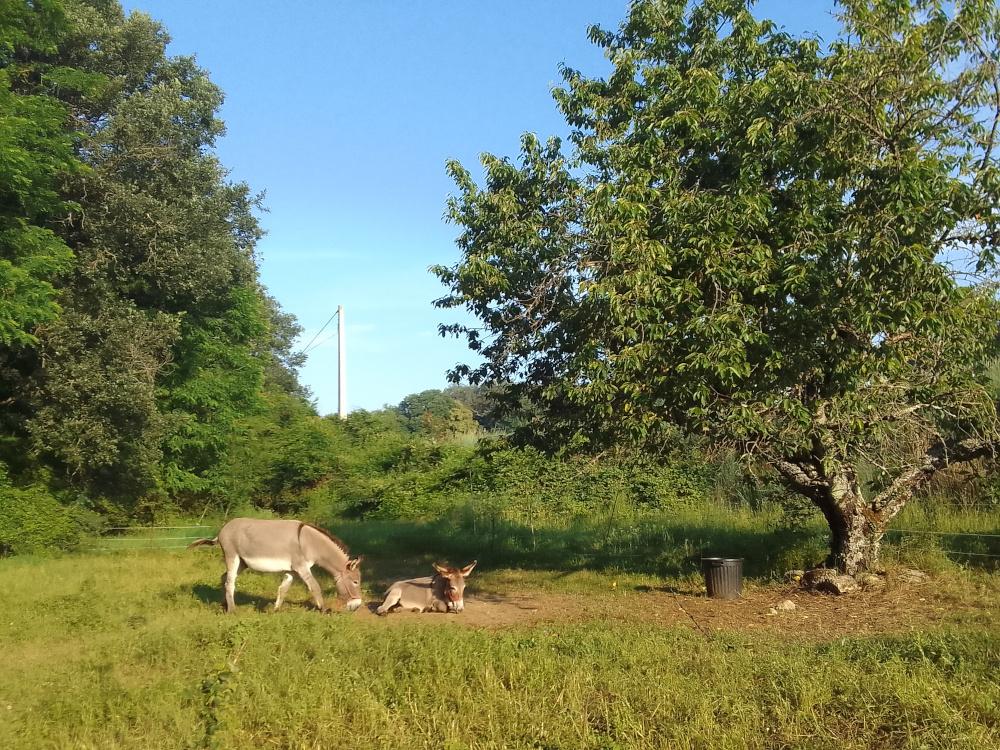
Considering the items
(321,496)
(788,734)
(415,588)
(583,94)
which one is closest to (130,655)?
(415,588)

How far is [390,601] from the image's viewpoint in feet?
39.6

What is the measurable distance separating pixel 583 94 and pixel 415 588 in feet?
26.2

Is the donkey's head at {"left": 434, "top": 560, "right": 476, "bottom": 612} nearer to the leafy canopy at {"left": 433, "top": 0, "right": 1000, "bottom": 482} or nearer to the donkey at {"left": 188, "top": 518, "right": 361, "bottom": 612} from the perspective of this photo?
the donkey at {"left": 188, "top": 518, "right": 361, "bottom": 612}

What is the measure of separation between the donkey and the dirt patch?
80 centimetres

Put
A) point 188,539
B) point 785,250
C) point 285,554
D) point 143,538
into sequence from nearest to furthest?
point 785,250, point 285,554, point 143,538, point 188,539

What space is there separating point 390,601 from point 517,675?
17.5 ft

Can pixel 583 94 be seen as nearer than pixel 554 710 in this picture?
No

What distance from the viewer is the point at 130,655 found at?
834cm

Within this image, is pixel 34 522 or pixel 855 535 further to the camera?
pixel 34 522

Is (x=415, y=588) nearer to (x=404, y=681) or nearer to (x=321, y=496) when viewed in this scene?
(x=404, y=681)

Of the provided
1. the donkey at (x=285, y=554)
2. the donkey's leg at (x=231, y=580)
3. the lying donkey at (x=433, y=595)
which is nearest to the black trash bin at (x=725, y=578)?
the lying donkey at (x=433, y=595)

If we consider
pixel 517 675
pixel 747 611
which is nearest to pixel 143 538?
pixel 747 611

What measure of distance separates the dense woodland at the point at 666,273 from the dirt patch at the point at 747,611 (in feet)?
4.93

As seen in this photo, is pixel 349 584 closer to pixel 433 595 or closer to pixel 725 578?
A: pixel 433 595
